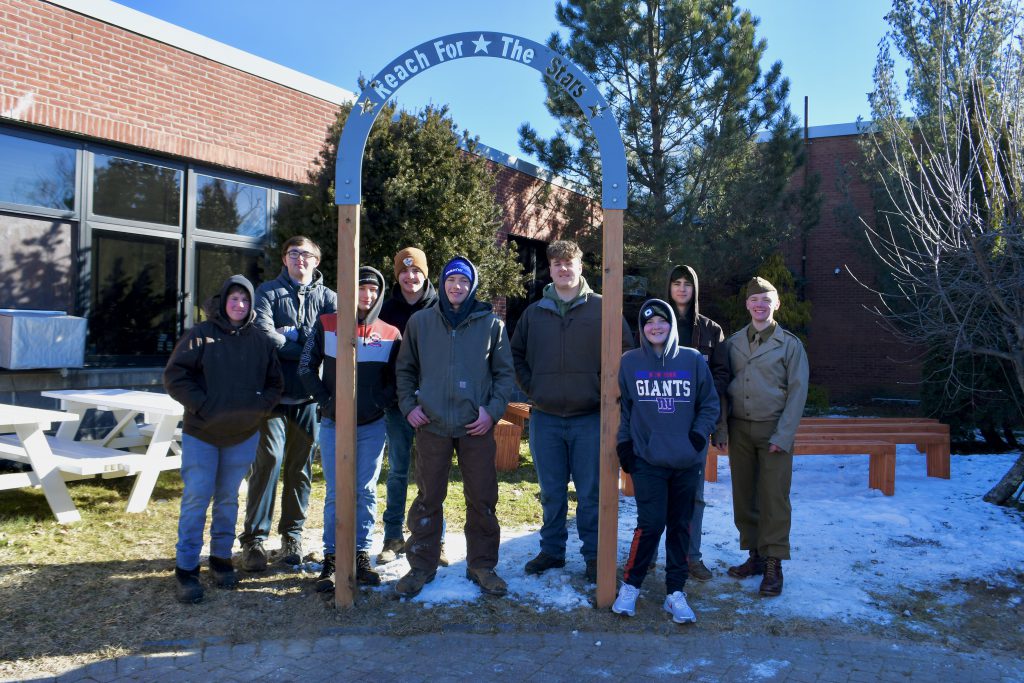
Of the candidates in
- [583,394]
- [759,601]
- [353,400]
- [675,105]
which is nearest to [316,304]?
[353,400]

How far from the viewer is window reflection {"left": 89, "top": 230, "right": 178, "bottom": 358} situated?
A: 8.23 metres

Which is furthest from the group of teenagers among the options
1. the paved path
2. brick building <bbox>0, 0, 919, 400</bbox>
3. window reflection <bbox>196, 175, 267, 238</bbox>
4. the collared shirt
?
window reflection <bbox>196, 175, 267, 238</bbox>

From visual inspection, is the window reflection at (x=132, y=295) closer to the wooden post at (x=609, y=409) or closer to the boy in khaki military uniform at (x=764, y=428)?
the wooden post at (x=609, y=409)

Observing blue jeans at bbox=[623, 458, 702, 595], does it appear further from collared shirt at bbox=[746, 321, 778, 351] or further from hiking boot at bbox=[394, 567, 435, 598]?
hiking boot at bbox=[394, 567, 435, 598]

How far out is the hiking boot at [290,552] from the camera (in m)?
4.86

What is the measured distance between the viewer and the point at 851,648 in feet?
12.6

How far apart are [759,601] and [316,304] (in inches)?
131

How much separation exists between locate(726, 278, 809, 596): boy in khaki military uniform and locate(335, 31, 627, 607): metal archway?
1.00 m

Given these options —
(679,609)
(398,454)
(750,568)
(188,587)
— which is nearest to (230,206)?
(398,454)

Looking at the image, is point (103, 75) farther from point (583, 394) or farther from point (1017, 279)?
point (1017, 279)

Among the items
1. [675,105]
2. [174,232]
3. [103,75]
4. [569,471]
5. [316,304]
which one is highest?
[675,105]

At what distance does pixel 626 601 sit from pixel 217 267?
7123 mm

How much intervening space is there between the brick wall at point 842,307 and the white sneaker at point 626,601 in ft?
51.3

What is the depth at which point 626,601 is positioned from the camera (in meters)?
4.20
